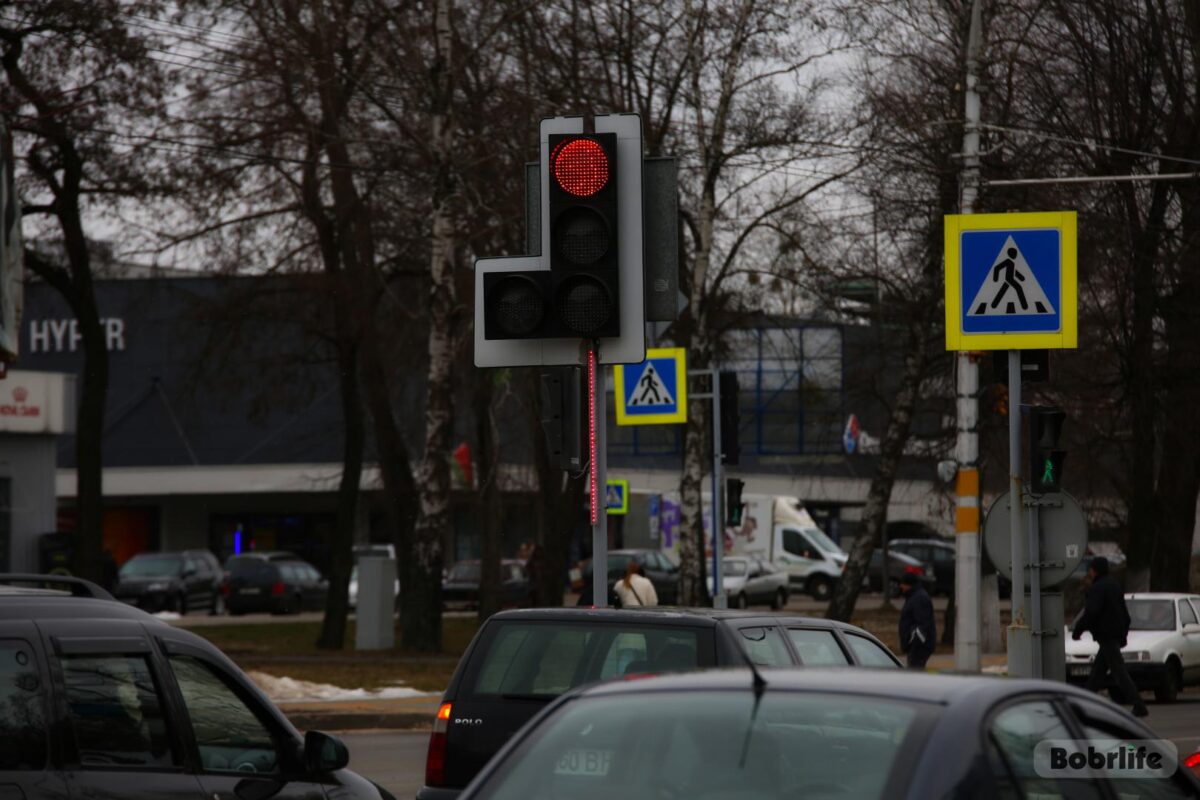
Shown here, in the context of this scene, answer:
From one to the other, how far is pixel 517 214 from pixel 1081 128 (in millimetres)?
9016

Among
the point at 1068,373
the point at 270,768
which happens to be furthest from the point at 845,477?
the point at 270,768

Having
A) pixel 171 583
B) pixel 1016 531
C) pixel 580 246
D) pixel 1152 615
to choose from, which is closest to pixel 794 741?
pixel 580 246

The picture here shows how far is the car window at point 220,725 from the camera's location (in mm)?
6410

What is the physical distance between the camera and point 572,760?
15.1 feet

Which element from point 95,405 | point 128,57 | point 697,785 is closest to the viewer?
point 697,785

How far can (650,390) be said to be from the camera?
2386cm

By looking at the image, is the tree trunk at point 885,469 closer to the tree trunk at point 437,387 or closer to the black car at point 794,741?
the tree trunk at point 437,387

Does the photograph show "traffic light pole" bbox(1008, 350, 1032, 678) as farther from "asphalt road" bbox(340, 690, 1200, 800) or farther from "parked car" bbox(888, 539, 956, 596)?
"parked car" bbox(888, 539, 956, 596)

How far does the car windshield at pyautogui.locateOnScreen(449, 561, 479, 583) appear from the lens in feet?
174

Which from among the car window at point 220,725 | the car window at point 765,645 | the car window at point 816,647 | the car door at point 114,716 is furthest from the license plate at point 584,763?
the car window at point 816,647

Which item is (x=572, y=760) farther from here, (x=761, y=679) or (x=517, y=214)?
(x=517, y=214)

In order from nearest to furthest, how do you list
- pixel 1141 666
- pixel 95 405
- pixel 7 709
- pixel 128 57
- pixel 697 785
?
pixel 697 785 → pixel 7 709 → pixel 1141 666 → pixel 128 57 → pixel 95 405

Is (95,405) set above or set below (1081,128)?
below

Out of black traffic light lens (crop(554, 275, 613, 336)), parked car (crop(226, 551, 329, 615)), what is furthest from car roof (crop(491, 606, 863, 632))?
parked car (crop(226, 551, 329, 615))
